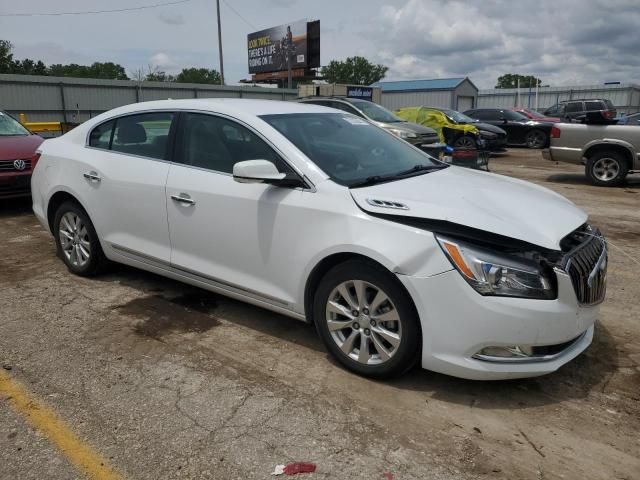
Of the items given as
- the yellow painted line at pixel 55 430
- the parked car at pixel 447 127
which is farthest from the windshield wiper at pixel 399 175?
the parked car at pixel 447 127

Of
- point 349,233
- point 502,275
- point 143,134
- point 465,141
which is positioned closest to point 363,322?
point 349,233

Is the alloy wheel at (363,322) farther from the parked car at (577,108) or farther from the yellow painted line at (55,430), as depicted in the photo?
the parked car at (577,108)

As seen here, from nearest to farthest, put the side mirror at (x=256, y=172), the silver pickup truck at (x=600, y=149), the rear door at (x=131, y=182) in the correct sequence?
the side mirror at (x=256, y=172) < the rear door at (x=131, y=182) < the silver pickup truck at (x=600, y=149)

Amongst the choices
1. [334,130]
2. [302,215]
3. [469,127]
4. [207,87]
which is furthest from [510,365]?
[207,87]

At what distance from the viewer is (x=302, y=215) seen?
3.43 m

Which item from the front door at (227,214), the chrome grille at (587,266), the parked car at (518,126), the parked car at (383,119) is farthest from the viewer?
the parked car at (518,126)

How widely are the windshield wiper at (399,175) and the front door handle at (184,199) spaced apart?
1.26 meters

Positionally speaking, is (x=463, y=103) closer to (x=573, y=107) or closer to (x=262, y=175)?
(x=573, y=107)

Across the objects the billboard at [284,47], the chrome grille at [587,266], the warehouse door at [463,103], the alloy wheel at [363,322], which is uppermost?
the billboard at [284,47]

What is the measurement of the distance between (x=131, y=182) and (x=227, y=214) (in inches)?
44.0

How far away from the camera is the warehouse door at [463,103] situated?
1585 inches

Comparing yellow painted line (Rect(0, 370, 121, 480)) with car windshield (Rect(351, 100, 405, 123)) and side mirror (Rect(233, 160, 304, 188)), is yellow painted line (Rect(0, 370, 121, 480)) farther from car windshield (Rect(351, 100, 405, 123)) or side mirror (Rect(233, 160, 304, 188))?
car windshield (Rect(351, 100, 405, 123))

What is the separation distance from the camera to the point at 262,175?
11.3 feet

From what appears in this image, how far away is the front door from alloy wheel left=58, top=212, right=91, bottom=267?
1.30m
